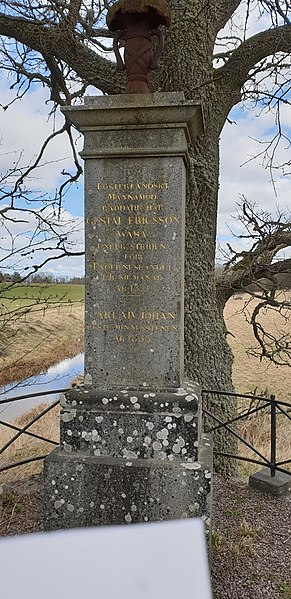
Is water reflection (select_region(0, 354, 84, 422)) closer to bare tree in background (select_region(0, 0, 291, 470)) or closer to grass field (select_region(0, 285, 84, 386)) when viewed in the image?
grass field (select_region(0, 285, 84, 386))

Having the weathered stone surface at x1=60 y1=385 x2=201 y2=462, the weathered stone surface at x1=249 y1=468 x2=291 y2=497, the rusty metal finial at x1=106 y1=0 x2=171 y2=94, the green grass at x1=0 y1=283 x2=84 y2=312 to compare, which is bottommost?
the weathered stone surface at x1=249 y1=468 x2=291 y2=497

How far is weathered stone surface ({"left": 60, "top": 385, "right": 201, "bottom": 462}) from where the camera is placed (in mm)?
3350

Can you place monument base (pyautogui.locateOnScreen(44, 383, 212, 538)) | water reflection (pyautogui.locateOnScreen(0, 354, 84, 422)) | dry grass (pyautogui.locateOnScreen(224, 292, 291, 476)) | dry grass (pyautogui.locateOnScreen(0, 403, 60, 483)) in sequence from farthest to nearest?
water reflection (pyautogui.locateOnScreen(0, 354, 84, 422))
dry grass (pyautogui.locateOnScreen(224, 292, 291, 476))
dry grass (pyautogui.locateOnScreen(0, 403, 60, 483))
monument base (pyautogui.locateOnScreen(44, 383, 212, 538))

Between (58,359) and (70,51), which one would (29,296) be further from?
(58,359)

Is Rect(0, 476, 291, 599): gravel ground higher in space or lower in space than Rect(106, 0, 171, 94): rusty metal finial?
lower

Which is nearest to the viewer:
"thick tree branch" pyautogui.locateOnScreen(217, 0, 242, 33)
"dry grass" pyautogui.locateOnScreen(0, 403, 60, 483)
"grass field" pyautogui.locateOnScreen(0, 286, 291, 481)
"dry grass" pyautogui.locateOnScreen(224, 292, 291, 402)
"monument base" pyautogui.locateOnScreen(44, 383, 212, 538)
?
"monument base" pyautogui.locateOnScreen(44, 383, 212, 538)

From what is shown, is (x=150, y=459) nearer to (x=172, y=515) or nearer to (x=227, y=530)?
(x=172, y=515)

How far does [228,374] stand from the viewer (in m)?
6.08

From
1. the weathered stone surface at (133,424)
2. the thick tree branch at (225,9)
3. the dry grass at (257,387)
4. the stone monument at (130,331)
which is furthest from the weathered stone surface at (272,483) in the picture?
the thick tree branch at (225,9)

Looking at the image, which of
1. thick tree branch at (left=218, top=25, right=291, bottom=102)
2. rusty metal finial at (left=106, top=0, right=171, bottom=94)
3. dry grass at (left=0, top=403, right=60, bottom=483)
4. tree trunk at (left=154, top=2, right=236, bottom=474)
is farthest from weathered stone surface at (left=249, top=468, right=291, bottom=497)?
thick tree branch at (left=218, top=25, right=291, bottom=102)

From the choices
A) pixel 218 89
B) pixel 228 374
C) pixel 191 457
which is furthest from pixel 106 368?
pixel 218 89

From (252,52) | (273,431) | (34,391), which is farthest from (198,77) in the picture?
(34,391)

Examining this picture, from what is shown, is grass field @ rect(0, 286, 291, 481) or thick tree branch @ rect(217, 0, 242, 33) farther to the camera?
grass field @ rect(0, 286, 291, 481)

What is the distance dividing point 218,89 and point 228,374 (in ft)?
11.3
